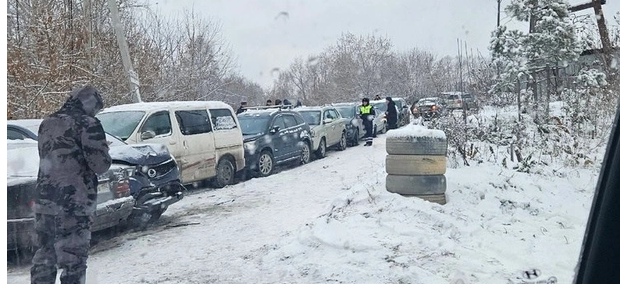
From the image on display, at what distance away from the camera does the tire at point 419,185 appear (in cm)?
639

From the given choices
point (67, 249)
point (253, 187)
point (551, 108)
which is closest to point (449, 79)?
point (551, 108)

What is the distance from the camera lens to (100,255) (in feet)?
16.1

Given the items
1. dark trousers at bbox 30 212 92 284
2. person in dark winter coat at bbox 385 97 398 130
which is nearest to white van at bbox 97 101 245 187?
dark trousers at bbox 30 212 92 284

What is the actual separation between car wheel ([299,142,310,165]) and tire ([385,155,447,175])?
733cm

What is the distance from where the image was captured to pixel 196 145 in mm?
8969

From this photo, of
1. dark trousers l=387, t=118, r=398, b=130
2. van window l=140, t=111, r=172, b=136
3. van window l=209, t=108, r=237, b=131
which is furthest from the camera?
dark trousers l=387, t=118, r=398, b=130

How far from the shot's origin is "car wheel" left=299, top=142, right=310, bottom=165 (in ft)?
45.5

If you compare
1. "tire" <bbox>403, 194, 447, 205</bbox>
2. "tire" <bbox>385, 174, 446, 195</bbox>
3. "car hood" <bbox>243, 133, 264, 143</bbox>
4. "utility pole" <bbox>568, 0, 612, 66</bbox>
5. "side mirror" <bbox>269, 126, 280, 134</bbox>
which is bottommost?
"tire" <bbox>403, 194, 447, 205</bbox>

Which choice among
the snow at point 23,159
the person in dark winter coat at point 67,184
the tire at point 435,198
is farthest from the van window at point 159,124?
the tire at point 435,198

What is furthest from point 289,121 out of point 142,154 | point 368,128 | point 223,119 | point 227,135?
point 142,154

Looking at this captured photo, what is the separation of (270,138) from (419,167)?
20.5 feet

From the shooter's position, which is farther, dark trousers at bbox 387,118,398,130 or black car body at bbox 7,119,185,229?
dark trousers at bbox 387,118,398,130

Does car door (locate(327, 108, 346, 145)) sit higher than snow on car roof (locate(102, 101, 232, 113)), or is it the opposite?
snow on car roof (locate(102, 101, 232, 113))

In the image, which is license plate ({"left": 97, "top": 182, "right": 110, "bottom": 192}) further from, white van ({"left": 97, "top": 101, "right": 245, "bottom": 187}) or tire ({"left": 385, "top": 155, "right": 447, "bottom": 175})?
tire ({"left": 385, "top": 155, "right": 447, "bottom": 175})
